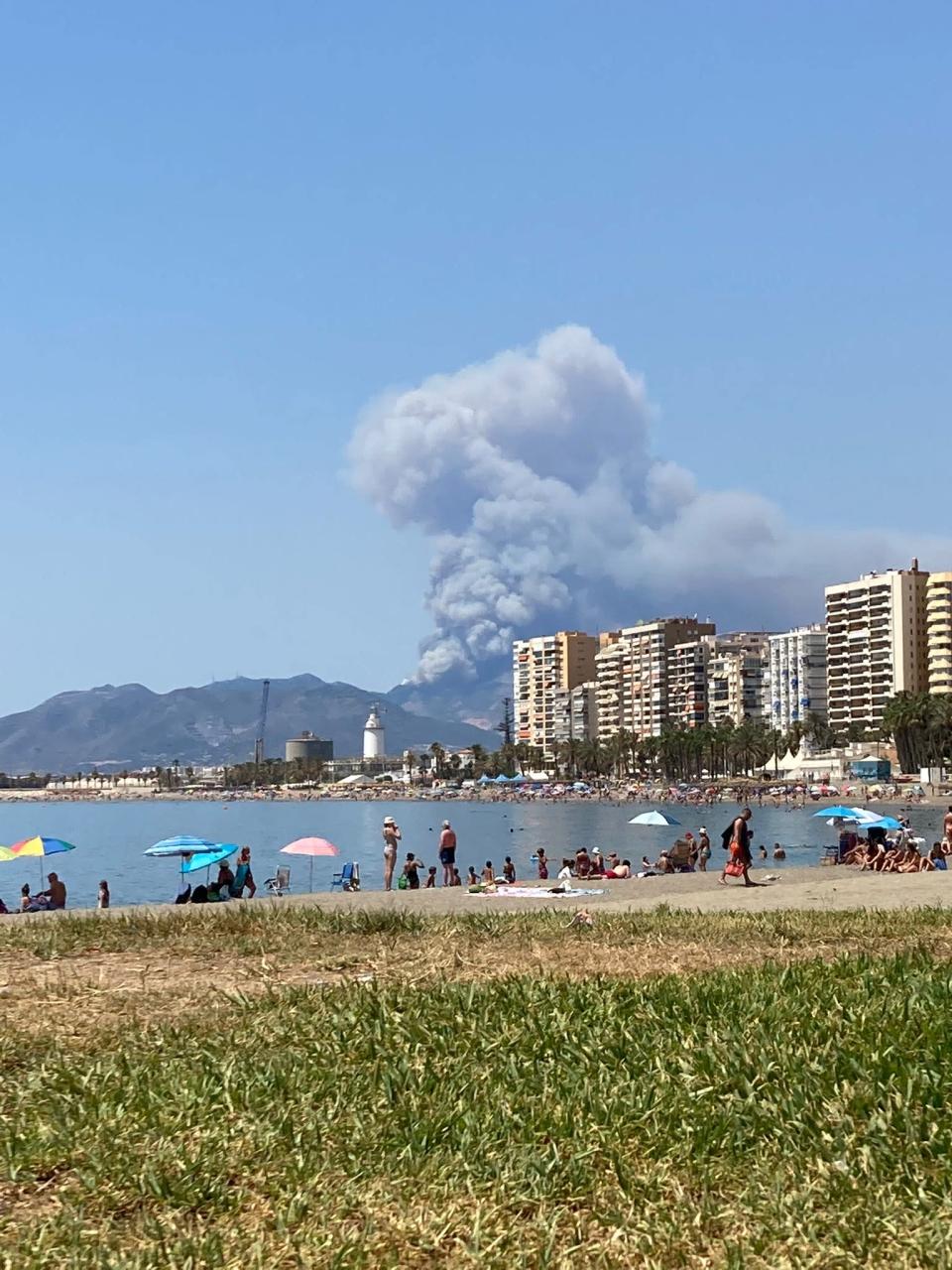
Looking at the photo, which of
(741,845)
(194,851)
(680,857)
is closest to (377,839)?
(680,857)

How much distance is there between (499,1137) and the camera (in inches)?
256

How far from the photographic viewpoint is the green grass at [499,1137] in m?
5.46

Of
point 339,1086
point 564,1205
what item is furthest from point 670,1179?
point 339,1086

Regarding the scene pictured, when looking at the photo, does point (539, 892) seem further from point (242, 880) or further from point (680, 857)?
point (680, 857)

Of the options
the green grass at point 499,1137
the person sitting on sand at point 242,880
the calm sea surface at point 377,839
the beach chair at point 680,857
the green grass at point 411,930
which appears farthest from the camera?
the calm sea surface at point 377,839

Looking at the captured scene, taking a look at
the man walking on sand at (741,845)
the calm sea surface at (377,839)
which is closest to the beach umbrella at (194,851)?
the man walking on sand at (741,845)

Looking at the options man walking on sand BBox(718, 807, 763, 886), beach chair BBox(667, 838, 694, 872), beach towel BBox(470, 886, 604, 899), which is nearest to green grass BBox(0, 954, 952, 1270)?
beach towel BBox(470, 886, 604, 899)

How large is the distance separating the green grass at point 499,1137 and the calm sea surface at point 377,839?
47.1 meters

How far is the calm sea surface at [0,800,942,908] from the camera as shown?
2950 inches

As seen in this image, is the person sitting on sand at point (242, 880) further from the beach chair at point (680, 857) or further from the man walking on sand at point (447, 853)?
the beach chair at point (680, 857)

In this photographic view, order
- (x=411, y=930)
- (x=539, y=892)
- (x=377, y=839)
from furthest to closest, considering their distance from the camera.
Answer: (x=377, y=839) → (x=539, y=892) → (x=411, y=930)

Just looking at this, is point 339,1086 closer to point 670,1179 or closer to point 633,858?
point 670,1179

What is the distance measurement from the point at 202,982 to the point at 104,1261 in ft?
19.4

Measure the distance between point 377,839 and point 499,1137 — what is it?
12270 centimetres
